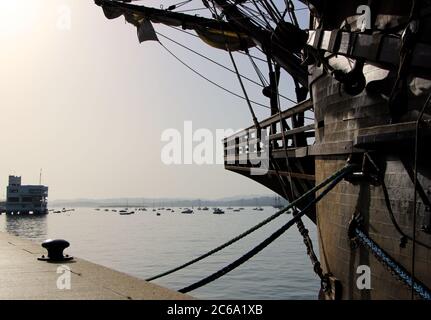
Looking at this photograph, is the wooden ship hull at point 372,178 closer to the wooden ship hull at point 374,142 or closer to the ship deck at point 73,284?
the wooden ship hull at point 374,142

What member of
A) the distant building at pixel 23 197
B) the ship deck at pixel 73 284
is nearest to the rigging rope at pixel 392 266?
the ship deck at pixel 73 284

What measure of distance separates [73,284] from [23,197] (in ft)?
422

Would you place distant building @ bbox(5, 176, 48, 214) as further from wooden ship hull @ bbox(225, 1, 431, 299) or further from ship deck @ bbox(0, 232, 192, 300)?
wooden ship hull @ bbox(225, 1, 431, 299)

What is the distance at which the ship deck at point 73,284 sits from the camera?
18.9 ft

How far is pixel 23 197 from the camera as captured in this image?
126m

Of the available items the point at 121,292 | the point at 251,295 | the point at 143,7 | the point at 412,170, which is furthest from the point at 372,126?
the point at 251,295

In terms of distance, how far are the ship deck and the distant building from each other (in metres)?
124

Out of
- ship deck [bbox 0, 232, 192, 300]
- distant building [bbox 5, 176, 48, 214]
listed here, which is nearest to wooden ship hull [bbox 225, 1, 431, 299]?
ship deck [bbox 0, 232, 192, 300]

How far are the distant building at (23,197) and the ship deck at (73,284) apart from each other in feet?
405

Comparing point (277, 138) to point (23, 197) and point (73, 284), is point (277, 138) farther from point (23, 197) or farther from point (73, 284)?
point (23, 197)

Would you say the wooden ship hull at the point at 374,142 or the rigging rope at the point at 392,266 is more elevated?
the wooden ship hull at the point at 374,142

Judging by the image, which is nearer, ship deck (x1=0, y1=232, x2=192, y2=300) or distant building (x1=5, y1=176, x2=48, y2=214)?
ship deck (x1=0, y1=232, x2=192, y2=300)

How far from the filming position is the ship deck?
5766 millimetres

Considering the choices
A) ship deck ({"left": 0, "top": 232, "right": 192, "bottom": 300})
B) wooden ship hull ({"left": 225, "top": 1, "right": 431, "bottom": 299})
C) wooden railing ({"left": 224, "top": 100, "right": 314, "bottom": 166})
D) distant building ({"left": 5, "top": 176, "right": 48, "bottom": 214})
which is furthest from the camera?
distant building ({"left": 5, "top": 176, "right": 48, "bottom": 214})
